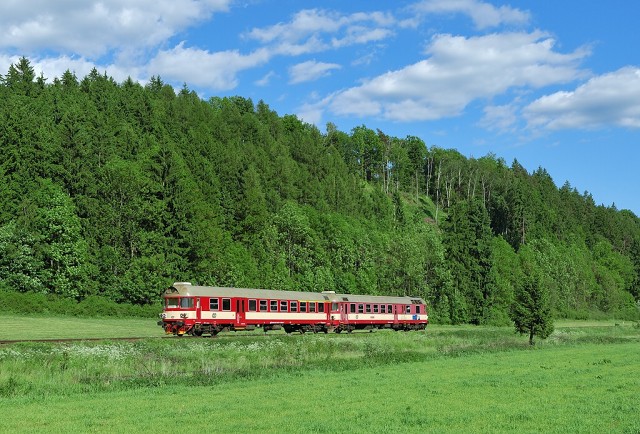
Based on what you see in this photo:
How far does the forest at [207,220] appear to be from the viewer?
6844cm

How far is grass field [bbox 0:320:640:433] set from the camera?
16.0 meters

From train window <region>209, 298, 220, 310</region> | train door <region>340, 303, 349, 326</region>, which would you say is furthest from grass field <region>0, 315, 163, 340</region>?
train door <region>340, 303, 349, 326</region>

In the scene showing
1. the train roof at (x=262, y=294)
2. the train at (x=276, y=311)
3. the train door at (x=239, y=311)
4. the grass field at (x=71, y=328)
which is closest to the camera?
the grass field at (x=71, y=328)

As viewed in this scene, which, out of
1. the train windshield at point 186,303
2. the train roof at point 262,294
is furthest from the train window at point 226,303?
the train windshield at point 186,303

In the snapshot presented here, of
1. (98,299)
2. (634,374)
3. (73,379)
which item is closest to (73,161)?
(98,299)

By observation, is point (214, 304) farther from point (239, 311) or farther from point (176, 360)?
point (176, 360)

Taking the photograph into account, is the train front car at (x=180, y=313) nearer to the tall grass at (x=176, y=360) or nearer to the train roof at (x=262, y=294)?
the train roof at (x=262, y=294)

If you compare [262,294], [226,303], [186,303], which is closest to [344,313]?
[262,294]

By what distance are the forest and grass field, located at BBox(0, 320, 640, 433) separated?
23.7m

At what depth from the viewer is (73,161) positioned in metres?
76.1

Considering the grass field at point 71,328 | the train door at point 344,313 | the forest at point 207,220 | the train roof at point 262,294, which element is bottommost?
the grass field at point 71,328

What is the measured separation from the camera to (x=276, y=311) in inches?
2110

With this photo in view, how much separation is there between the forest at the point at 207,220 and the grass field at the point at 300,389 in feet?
77.8

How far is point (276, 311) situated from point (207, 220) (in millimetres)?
28785
